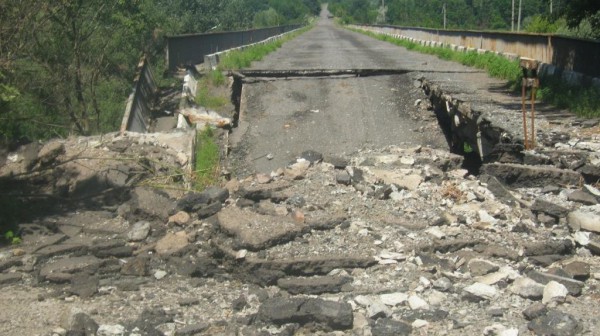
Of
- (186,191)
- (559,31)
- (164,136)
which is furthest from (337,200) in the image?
(559,31)

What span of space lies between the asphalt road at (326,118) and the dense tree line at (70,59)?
3287 mm

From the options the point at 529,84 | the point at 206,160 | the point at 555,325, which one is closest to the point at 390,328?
the point at 555,325

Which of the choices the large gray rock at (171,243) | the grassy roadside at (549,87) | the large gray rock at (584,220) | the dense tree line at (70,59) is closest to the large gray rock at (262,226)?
the large gray rock at (171,243)

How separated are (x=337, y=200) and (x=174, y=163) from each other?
4.63 metres

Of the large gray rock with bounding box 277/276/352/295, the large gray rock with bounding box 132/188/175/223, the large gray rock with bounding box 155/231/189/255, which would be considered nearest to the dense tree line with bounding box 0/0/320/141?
the large gray rock with bounding box 132/188/175/223

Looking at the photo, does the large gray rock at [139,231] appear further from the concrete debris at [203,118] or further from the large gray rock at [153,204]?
the concrete debris at [203,118]

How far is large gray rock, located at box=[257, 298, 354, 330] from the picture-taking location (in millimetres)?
6395

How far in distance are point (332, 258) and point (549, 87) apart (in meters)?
9.43

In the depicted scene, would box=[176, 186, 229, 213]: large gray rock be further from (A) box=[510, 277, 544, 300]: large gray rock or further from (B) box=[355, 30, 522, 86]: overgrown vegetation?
(B) box=[355, 30, 522, 86]: overgrown vegetation

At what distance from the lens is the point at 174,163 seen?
42.7 feet

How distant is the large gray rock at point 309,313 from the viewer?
639cm

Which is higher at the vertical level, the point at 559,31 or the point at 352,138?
the point at 559,31

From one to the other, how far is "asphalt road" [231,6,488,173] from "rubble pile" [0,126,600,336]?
496cm

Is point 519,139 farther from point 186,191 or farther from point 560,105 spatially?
point 186,191
